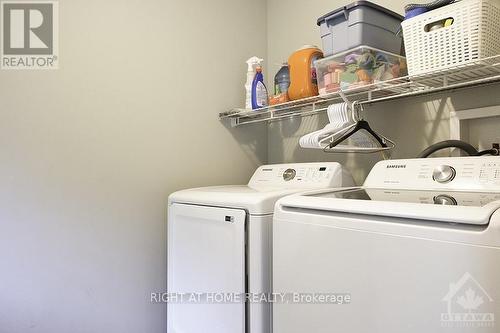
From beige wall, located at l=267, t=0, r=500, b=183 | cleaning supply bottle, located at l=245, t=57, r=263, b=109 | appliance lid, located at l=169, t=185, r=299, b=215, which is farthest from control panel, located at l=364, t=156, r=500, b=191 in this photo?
cleaning supply bottle, located at l=245, t=57, r=263, b=109

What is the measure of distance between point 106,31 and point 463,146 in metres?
1.70

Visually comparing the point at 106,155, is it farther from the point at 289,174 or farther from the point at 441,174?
the point at 441,174

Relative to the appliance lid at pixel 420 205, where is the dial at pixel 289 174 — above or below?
above

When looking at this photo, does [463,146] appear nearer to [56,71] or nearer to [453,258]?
[453,258]

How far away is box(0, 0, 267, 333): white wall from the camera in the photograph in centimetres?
152

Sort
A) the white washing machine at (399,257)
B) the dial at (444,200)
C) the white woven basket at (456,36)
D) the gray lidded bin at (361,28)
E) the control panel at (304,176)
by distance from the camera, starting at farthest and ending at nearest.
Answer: the control panel at (304,176)
the gray lidded bin at (361,28)
the white woven basket at (456,36)
the dial at (444,200)
the white washing machine at (399,257)

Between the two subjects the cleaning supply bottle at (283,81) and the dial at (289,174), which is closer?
the dial at (289,174)

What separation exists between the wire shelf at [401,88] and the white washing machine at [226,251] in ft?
1.09

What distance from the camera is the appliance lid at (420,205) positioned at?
75cm

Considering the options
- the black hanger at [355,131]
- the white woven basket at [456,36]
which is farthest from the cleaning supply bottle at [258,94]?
the white woven basket at [456,36]

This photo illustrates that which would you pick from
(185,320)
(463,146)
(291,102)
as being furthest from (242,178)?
(463,146)

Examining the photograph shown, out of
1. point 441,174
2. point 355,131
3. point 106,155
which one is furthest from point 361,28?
point 106,155

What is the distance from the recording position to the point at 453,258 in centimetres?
73

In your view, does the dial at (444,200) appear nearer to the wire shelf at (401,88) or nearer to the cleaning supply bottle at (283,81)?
the wire shelf at (401,88)
